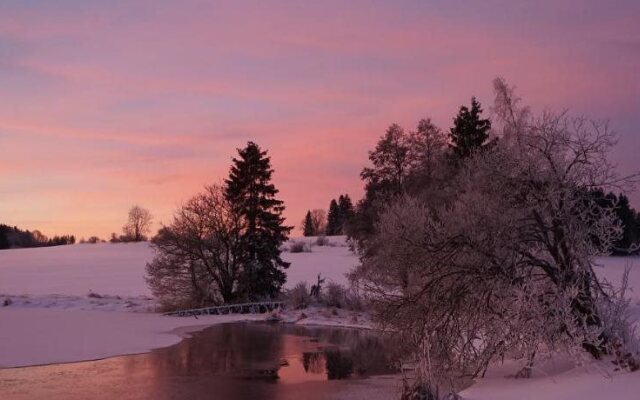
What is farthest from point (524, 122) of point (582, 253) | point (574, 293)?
point (574, 293)

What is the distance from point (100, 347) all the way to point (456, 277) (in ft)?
40.4

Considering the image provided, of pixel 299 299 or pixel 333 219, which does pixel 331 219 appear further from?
pixel 299 299

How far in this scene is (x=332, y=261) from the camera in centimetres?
5297

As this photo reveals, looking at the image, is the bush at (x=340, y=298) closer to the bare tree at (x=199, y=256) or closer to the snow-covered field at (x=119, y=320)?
the snow-covered field at (x=119, y=320)

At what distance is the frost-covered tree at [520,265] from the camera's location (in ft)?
42.2

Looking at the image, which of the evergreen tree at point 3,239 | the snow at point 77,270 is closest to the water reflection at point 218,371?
the snow at point 77,270

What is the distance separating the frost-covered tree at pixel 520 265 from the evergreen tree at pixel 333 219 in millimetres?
86695

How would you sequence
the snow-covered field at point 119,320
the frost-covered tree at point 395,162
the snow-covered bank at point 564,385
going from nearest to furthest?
the snow-covered bank at point 564,385 < the snow-covered field at point 119,320 < the frost-covered tree at point 395,162

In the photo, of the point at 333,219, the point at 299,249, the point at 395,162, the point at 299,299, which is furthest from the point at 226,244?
the point at 333,219

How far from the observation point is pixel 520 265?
13391mm

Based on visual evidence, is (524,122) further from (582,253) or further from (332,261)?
(332,261)

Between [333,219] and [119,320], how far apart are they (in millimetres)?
77412

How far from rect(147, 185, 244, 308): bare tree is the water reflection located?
10.1 m

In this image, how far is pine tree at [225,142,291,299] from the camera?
116 feet
